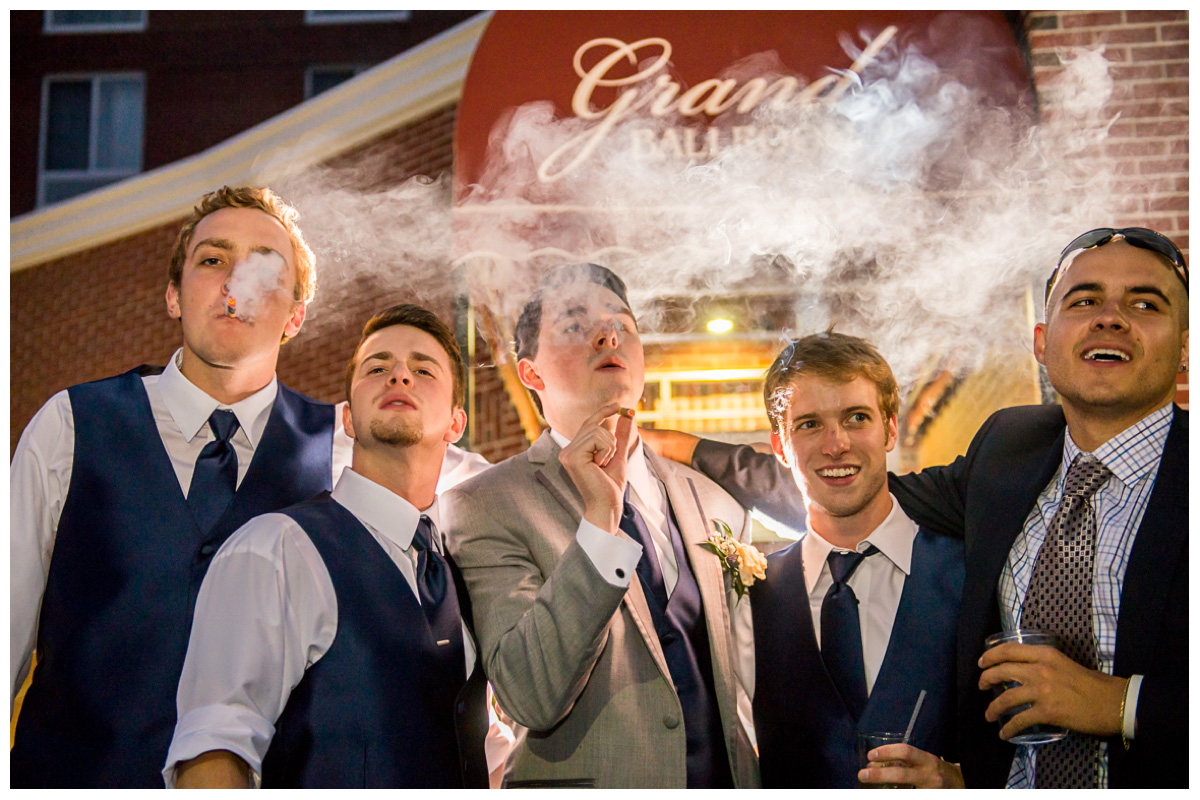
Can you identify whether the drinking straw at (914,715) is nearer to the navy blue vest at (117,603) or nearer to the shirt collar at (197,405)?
the navy blue vest at (117,603)

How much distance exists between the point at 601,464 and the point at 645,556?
0.29m

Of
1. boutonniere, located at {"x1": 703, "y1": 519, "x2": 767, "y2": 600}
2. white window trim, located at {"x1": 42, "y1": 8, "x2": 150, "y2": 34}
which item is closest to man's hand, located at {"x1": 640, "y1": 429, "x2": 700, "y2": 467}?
boutonniere, located at {"x1": 703, "y1": 519, "x2": 767, "y2": 600}

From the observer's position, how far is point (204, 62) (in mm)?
3979

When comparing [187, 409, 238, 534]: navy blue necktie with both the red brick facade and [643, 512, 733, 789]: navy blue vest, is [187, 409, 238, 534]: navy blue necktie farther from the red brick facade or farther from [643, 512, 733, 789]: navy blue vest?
[643, 512, 733, 789]: navy blue vest

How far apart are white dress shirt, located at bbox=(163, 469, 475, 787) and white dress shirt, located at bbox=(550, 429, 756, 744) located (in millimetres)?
487

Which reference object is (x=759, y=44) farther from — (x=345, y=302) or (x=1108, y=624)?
(x=1108, y=624)

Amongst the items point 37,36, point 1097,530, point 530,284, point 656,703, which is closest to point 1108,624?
point 1097,530

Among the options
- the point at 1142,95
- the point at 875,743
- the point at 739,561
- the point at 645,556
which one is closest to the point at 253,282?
the point at 645,556

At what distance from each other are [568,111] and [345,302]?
3.21ft

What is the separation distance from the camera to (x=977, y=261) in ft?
11.1

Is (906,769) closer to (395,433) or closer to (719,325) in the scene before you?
(719,325)

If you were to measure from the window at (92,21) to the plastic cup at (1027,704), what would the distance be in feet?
11.7

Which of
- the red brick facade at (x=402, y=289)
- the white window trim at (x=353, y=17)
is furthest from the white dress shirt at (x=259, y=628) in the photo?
the white window trim at (x=353, y=17)

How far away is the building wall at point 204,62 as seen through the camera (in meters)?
3.66
